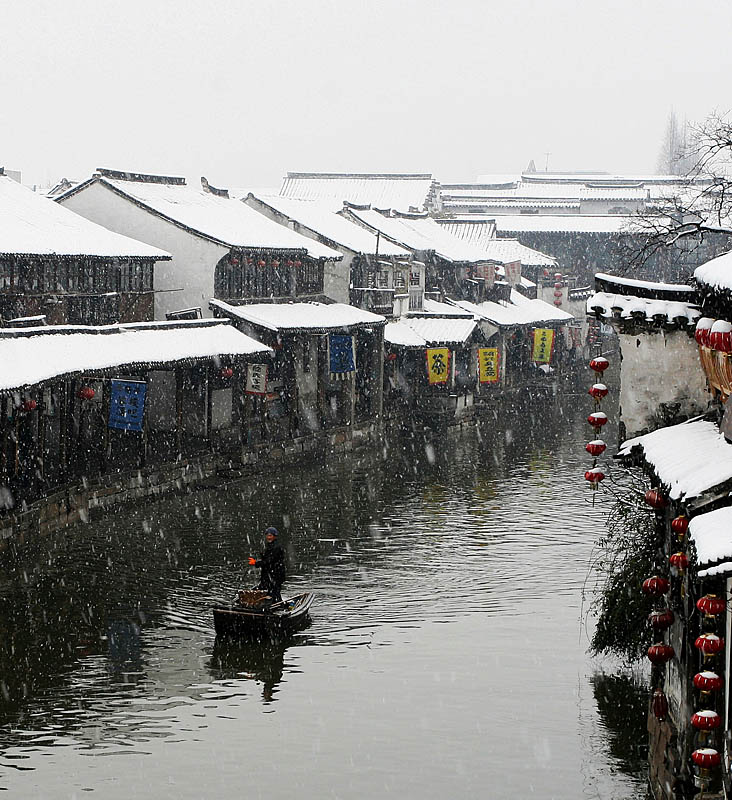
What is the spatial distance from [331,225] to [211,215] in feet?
31.1

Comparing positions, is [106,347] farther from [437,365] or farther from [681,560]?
[681,560]

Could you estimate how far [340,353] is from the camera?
138 feet

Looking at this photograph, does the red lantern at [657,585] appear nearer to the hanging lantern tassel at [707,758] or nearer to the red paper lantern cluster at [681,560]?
the red paper lantern cluster at [681,560]

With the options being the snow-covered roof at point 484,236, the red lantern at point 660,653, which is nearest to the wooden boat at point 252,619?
the red lantern at point 660,653

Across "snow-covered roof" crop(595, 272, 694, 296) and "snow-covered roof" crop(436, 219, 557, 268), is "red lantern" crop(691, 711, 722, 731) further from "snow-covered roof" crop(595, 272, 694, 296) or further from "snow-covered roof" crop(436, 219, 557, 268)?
"snow-covered roof" crop(436, 219, 557, 268)

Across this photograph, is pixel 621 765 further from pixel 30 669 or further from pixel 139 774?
pixel 30 669

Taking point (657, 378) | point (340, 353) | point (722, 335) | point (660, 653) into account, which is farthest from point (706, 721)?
point (340, 353)

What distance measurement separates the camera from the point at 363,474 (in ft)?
120

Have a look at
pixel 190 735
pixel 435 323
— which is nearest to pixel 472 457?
pixel 435 323

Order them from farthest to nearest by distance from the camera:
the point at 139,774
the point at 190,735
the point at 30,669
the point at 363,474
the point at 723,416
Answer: the point at 363,474
the point at 30,669
the point at 190,735
the point at 139,774
the point at 723,416

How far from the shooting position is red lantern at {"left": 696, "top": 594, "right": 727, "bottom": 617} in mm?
10039

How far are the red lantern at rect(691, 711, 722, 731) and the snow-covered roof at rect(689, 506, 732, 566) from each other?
1.58 meters

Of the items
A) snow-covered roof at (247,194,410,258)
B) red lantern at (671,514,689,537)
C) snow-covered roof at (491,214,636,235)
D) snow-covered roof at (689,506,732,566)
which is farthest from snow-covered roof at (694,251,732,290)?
snow-covered roof at (491,214,636,235)

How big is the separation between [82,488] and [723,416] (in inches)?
736
